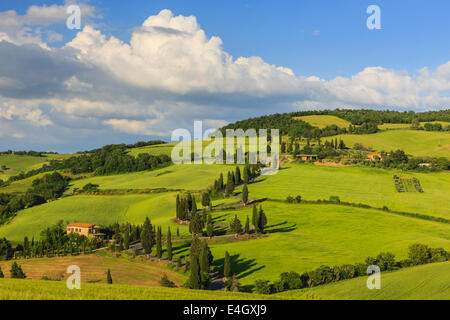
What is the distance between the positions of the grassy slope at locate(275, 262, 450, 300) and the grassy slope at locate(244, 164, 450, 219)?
5309cm

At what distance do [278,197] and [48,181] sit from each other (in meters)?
123

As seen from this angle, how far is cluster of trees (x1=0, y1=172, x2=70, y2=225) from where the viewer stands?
422ft

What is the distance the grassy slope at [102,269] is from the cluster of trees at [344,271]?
17.9m

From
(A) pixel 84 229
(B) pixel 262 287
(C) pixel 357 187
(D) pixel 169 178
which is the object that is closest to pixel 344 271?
(B) pixel 262 287

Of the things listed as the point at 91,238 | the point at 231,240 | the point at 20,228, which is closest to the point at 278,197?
the point at 231,240

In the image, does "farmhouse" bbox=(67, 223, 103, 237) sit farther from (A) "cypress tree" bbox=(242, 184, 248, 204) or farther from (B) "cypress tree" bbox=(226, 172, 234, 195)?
(B) "cypress tree" bbox=(226, 172, 234, 195)

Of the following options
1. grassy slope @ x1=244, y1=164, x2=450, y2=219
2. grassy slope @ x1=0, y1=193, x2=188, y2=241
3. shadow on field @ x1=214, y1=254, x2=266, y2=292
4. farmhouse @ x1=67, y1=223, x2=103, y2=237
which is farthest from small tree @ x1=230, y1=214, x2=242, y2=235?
farmhouse @ x1=67, y1=223, x2=103, y2=237

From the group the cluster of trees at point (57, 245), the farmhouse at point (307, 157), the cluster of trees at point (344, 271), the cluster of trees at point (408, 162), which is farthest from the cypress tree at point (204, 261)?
the farmhouse at point (307, 157)

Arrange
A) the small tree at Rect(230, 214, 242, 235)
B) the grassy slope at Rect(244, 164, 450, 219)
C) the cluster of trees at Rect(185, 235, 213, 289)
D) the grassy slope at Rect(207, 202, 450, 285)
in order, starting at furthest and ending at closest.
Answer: the grassy slope at Rect(244, 164, 450, 219), the small tree at Rect(230, 214, 242, 235), the grassy slope at Rect(207, 202, 450, 285), the cluster of trees at Rect(185, 235, 213, 289)

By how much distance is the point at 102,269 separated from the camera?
70.2 m

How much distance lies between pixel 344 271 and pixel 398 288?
12351mm

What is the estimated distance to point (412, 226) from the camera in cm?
8794
